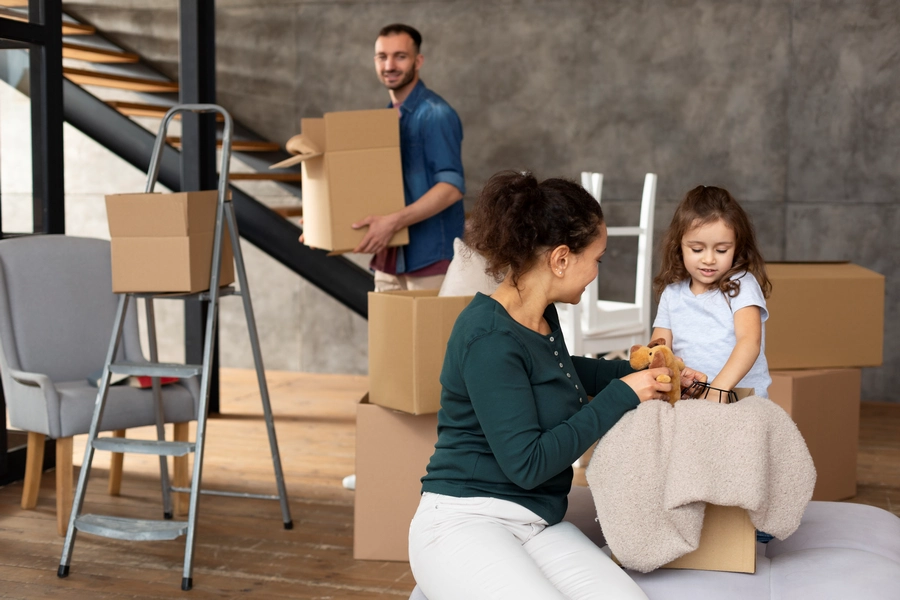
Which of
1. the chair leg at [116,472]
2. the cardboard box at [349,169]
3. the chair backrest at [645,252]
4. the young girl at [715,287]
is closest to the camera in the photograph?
the young girl at [715,287]

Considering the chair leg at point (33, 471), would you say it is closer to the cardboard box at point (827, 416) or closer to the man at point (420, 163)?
the man at point (420, 163)

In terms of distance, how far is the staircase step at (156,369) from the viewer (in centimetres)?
272

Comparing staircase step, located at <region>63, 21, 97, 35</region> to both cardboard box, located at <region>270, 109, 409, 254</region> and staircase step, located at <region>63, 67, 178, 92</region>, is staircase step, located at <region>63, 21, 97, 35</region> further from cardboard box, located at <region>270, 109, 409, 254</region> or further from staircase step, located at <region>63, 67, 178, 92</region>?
cardboard box, located at <region>270, 109, 409, 254</region>

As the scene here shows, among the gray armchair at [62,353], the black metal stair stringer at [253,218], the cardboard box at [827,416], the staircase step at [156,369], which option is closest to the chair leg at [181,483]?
the gray armchair at [62,353]

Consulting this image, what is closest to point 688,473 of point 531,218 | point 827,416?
point 531,218

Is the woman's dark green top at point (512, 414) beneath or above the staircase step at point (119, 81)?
beneath

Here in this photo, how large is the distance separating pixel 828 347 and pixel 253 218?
273 cm

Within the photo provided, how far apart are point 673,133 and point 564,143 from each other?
0.58 m

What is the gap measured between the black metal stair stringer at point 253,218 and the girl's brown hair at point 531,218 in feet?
10.1

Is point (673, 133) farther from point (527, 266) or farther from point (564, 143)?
point (527, 266)

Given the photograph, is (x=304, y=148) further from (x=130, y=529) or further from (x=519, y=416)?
(x=519, y=416)

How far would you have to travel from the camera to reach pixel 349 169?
3115mm

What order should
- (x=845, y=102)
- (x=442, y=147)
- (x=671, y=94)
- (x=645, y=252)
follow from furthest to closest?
(x=671, y=94) < (x=845, y=102) < (x=645, y=252) < (x=442, y=147)

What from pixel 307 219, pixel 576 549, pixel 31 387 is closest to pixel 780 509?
pixel 576 549
